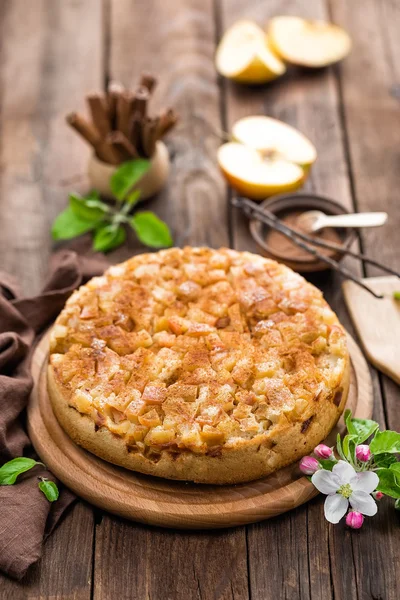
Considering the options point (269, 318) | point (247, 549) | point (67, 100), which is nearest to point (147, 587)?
point (247, 549)

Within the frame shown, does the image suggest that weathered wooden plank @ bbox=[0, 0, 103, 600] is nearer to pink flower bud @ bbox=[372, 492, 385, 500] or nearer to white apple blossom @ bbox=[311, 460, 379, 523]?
white apple blossom @ bbox=[311, 460, 379, 523]

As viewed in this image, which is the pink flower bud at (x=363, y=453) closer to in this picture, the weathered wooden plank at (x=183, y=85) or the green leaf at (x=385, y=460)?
the green leaf at (x=385, y=460)

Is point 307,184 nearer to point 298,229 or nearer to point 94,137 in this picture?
point 298,229

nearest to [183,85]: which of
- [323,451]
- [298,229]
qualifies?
[298,229]

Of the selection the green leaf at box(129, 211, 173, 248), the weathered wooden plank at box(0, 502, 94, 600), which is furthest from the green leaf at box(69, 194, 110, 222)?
the weathered wooden plank at box(0, 502, 94, 600)

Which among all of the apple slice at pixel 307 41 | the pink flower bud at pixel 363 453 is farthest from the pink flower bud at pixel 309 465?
the apple slice at pixel 307 41

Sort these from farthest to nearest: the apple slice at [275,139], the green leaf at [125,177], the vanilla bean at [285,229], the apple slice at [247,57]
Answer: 1. the apple slice at [247,57]
2. the apple slice at [275,139]
3. the green leaf at [125,177]
4. the vanilla bean at [285,229]

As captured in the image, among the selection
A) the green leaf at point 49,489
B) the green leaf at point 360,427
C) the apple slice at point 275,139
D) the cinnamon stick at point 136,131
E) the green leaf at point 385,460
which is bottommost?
the green leaf at point 49,489
